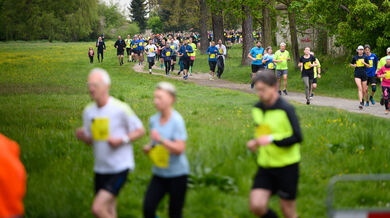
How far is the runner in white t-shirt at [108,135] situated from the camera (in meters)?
4.50

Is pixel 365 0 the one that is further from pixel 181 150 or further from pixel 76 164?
pixel 181 150

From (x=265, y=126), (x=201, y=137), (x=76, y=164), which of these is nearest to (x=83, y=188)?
(x=76, y=164)

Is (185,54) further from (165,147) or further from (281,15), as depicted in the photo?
(165,147)

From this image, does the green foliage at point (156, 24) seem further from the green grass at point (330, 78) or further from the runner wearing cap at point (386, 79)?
the runner wearing cap at point (386, 79)

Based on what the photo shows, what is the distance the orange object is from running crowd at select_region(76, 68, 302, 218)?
1.32m

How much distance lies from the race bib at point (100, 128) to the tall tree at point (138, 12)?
118 m

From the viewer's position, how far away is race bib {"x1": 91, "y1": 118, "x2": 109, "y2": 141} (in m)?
4.55

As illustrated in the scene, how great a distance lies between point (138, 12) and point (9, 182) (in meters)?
121

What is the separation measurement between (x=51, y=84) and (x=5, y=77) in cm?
523

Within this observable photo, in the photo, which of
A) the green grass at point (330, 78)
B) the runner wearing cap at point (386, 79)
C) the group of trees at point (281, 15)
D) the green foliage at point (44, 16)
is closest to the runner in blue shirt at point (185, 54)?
the green grass at point (330, 78)

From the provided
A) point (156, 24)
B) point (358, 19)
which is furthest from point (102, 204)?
point (156, 24)

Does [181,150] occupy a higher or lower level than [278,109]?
lower

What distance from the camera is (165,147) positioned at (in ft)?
14.3

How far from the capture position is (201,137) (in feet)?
29.7
